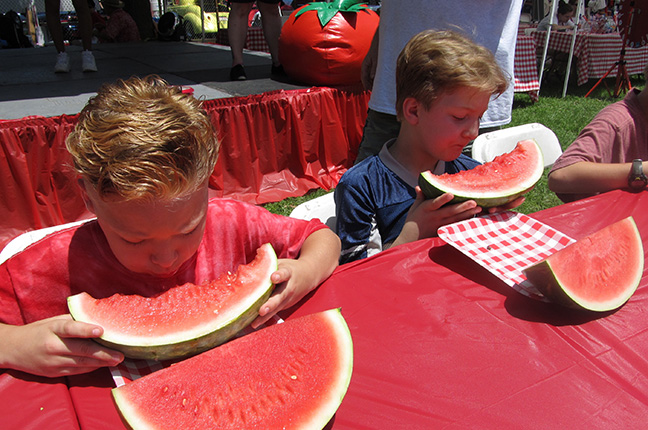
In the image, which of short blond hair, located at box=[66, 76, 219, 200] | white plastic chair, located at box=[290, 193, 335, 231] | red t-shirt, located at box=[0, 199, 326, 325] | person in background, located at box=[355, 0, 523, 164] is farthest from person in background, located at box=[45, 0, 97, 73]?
short blond hair, located at box=[66, 76, 219, 200]

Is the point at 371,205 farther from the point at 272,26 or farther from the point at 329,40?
the point at 272,26

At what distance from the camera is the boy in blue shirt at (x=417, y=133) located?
1832 millimetres

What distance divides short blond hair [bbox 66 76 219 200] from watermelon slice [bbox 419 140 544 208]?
0.81 meters

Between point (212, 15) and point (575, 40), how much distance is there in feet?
49.4

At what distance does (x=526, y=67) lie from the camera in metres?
8.66

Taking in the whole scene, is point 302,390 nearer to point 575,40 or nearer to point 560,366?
point 560,366

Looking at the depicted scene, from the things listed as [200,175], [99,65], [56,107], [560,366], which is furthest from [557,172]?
[99,65]

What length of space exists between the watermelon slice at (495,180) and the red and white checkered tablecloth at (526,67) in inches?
300

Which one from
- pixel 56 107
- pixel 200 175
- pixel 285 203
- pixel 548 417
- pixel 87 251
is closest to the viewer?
pixel 548 417

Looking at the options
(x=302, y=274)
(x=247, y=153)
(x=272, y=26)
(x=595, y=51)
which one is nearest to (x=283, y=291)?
(x=302, y=274)

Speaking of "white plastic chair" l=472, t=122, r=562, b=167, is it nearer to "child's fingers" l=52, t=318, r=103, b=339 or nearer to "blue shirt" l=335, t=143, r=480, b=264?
"blue shirt" l=335, t=143, r=480, b=264

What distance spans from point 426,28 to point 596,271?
1.78 metres

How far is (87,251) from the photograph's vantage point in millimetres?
1265

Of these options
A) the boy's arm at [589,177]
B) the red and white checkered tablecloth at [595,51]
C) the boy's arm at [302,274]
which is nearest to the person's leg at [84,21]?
the boy's arm at [302,274]
